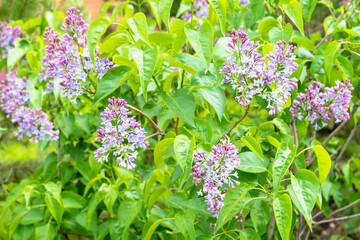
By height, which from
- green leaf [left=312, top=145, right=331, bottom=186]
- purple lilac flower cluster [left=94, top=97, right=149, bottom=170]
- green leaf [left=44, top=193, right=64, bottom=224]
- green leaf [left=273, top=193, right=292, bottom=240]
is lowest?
green leaf [left=44, top=193, right=64, bottom=224]

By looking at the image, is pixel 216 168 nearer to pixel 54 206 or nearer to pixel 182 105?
pixel 182 105

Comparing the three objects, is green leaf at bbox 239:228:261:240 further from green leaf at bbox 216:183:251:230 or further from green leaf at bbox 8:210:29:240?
green leaf at bbox 8:210:29:240

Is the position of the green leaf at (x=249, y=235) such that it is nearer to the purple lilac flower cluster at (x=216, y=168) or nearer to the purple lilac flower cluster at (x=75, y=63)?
the purple lilac flower cluster at (x=216, y=168)

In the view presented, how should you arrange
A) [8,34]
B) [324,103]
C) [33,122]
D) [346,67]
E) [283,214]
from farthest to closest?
[8,34] → [33,122] → [346,67] → [324,103] → [283,214]

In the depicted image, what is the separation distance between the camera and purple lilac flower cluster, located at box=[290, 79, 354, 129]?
1.12 m

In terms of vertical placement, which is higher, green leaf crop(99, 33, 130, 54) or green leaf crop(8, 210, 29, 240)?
green leaf crop(99, 33, 130, 54)

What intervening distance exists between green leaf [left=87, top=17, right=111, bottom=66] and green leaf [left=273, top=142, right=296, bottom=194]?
0.49 meters

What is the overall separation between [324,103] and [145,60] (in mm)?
537

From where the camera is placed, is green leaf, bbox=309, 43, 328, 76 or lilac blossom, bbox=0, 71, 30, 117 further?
lilac blossom, bbox=0, 71, 30, 117

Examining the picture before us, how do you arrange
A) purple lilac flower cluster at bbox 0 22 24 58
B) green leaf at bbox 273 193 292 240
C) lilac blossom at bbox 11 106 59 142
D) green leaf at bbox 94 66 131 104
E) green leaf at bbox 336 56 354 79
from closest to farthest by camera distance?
1. green leaf at bbox 273 193 292 240
2. green leaf at bbox 94 66 131 104
3. green leaf at bbox 336 56 354 79
4. lilac blossom at bbox 11 106 59 142
5. purple lilac flower cluster at bbox 0 22 24 58

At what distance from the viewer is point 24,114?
1547 mm

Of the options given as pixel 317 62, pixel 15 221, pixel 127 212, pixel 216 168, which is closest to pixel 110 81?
pixel 216 168

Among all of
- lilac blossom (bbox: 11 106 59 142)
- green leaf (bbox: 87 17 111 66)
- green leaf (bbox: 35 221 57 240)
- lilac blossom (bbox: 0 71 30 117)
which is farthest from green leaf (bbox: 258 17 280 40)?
green leaf (bbox: 35 221 57 240)

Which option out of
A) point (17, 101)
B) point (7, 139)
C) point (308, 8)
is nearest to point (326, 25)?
point (308, 8)
